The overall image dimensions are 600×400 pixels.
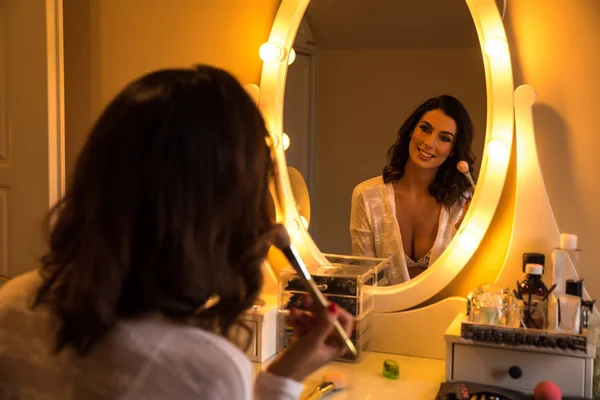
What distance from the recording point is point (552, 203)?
4.07ft

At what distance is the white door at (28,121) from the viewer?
5.32ft

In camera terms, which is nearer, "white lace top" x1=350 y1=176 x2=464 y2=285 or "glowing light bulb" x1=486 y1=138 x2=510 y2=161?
"glowing light bulb" x1=486 y1=138 x2=510 y2=161

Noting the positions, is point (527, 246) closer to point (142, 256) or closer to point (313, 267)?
point (313, 267)

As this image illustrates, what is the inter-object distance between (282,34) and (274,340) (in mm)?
618

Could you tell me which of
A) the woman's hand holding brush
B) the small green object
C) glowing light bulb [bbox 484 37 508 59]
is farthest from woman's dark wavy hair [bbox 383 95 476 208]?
the woman's hand holding brush

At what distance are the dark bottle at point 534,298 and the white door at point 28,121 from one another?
3.58 ft

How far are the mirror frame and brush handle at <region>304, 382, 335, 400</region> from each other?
0.80ft

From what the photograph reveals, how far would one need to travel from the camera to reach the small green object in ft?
3.97

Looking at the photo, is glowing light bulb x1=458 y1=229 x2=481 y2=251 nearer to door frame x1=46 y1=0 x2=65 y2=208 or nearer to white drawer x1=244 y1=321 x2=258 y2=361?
white drawer x1=244 y1=321 x2=258 y2=361

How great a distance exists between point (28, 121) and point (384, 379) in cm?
105

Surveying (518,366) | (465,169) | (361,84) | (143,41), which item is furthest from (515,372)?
(143,41)

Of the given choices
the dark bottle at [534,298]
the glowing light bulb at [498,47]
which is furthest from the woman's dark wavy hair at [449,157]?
the dark bottle at [534,298]

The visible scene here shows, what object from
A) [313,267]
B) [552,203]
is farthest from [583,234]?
[313,267]

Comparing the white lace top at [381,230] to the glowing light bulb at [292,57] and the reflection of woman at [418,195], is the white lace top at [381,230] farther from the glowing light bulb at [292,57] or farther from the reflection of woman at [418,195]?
the glowing light bulb at [292,57]
